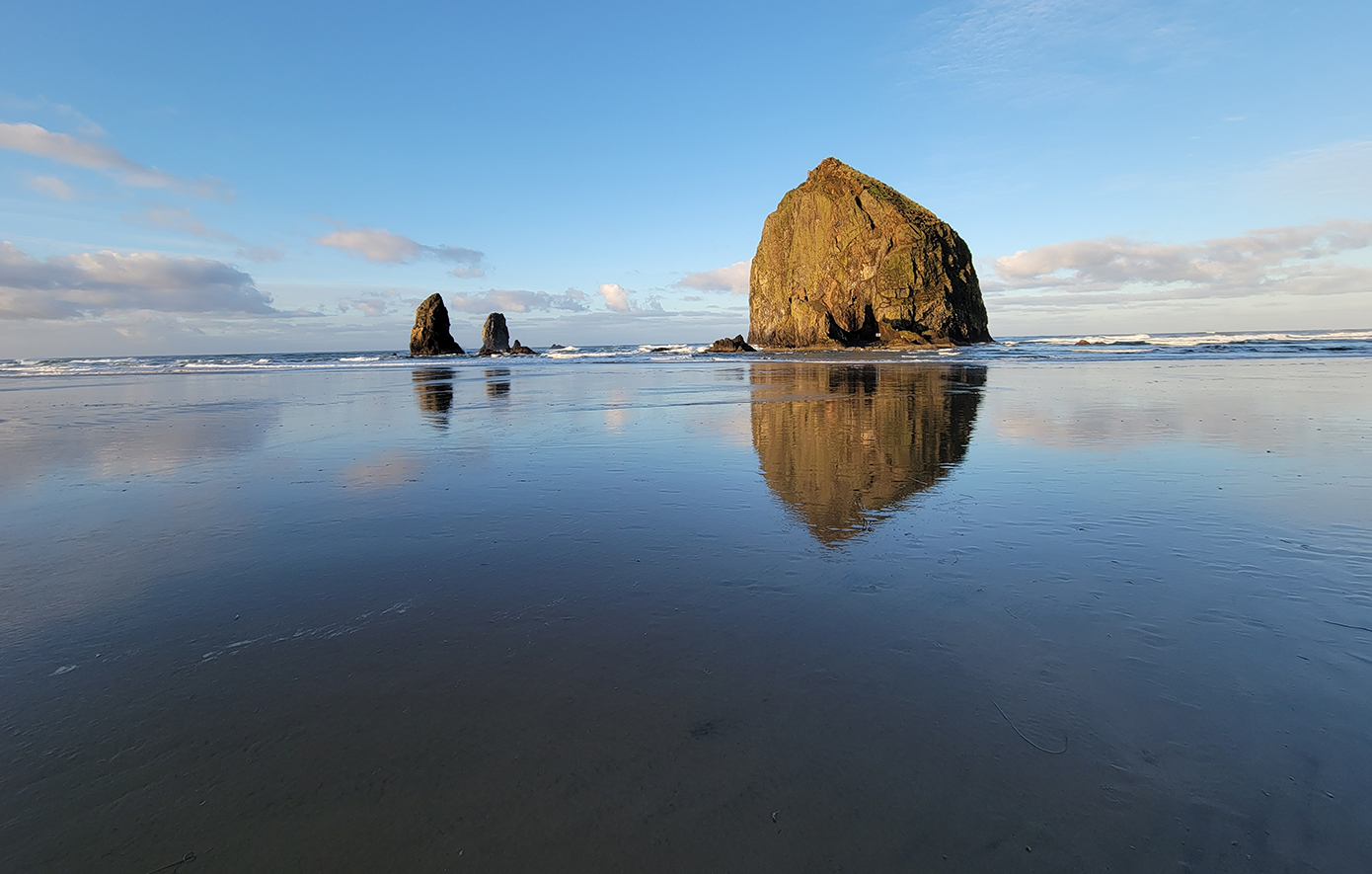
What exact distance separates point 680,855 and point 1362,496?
7384 millimetres

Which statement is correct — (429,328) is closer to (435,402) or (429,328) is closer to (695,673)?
(435,402)

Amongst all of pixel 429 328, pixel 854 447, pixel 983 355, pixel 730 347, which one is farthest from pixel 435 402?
pixel 429 328

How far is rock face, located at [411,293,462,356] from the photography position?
7725 cm

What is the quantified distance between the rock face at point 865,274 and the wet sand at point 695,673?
226ft

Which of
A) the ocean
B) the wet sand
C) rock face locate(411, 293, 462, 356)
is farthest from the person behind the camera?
rock face locate(411, 293, 462, 356)

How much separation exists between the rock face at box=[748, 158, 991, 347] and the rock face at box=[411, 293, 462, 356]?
44.4m

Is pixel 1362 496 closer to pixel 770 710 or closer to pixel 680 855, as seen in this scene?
pixel 770 710

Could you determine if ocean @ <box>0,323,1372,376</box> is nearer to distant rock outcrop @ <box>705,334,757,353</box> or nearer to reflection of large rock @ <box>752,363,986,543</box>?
distant rock outcrop @ <box>705,334,757,353</box>

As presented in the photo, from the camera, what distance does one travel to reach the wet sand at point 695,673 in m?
1.91

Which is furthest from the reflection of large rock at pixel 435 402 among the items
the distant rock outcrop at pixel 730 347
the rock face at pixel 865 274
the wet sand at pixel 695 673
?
the rock face at pixel 865 274

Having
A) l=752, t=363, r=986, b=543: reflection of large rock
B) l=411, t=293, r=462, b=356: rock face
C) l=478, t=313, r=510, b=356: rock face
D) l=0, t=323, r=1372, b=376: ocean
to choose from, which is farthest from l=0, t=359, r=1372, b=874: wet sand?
l=478, t=313, r=510, b=356: rock face

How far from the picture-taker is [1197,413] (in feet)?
37.3

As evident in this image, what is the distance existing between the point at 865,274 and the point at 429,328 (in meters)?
54.9

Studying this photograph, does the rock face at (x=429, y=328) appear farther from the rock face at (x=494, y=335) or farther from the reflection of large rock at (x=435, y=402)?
the reflection of large rock at (x=435, y=402)
